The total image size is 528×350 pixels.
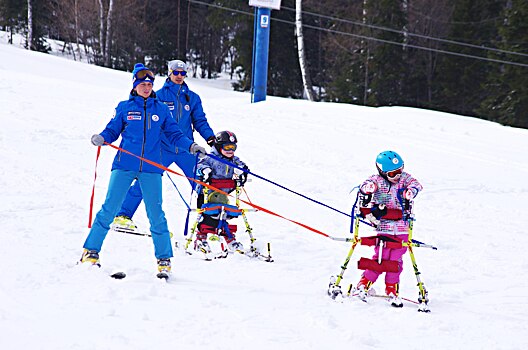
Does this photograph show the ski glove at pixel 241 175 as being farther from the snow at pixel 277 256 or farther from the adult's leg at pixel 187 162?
the snow at pixel 277 256

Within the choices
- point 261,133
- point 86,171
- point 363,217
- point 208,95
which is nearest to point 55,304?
point 363,217

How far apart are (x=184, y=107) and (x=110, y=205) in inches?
76.5

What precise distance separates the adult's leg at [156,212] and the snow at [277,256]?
25 centimetres

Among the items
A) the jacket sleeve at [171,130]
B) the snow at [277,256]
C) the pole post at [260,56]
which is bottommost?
the snow at [277,256]

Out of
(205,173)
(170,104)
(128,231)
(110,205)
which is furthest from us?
(170,104)

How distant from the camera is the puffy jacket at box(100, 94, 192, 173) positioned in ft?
18.1

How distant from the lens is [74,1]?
36.6m

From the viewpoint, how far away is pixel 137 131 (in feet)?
18.3

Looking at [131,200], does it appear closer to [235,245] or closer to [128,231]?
[128,231]

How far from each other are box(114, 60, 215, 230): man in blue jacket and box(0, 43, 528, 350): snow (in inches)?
14.3

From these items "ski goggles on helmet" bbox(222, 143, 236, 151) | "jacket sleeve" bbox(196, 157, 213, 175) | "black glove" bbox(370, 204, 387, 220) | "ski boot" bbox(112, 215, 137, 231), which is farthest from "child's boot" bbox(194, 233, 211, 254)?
"black glove" bbox(370, 204, 387, 220)

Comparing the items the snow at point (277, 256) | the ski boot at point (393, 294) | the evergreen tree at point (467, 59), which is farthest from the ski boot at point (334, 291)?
the evergreen tree at point (467, 59)

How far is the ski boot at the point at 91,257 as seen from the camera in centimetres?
551

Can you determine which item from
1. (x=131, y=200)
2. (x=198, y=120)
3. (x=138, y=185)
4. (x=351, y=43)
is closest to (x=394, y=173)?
(x=198, y=120)
